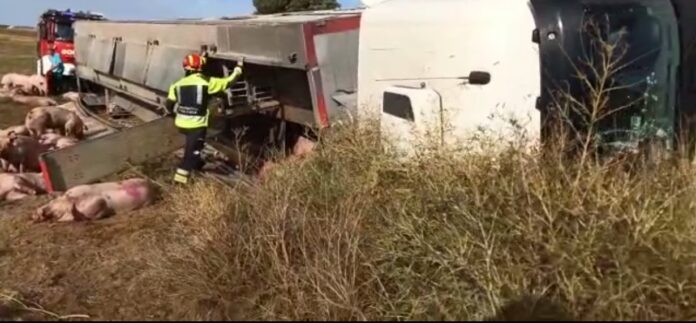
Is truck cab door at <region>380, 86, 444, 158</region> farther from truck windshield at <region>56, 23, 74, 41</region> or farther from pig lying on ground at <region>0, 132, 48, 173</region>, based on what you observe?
truck windshield at <region>56, 23, 74, 41</region>

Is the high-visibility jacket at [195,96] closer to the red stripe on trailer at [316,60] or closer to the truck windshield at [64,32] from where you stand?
the red stripe on trailer at [316,60]

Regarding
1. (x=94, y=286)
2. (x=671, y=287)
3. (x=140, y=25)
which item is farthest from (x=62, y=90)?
(x=671, y=287)

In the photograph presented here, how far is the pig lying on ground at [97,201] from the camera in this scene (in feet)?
27.0

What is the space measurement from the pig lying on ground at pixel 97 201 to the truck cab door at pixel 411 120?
3.24 metres

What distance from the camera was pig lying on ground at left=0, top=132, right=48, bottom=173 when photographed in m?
11.5

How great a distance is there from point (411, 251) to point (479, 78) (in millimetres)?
1813

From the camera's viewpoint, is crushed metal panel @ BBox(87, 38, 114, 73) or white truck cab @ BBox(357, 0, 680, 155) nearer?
white truck cab @ BBox(357, 0, 680, 155)

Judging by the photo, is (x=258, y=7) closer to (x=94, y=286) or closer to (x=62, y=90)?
(x=62, y=90)

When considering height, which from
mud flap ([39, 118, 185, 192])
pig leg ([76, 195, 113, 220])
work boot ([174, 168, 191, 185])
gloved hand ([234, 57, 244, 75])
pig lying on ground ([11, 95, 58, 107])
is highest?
gloved hand ([234, 57, 244, 75])

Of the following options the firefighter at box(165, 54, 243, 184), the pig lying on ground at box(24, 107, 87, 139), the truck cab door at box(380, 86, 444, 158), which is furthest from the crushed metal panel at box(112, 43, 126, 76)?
the truck cab door at box(380, 86, 444, 158)

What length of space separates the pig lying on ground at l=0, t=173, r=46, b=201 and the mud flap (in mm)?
549

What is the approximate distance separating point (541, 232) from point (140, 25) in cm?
1030

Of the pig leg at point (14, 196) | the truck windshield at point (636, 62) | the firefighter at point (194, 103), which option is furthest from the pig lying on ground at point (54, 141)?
the truck windshield at point (636, 62)

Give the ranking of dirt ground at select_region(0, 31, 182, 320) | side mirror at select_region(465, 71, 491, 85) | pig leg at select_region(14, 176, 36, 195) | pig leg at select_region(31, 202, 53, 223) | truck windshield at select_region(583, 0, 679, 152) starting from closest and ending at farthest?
dirt ground at select_region(0, 31, 182, 320)
truck windshield at select_region(583, 0, 679, 152)
side mirror at select_region(465, 71, 491, 85)
pig leg at select_region(31, 202, 53, 223)
pig leg at select_region(14, 176, 36, 195)
